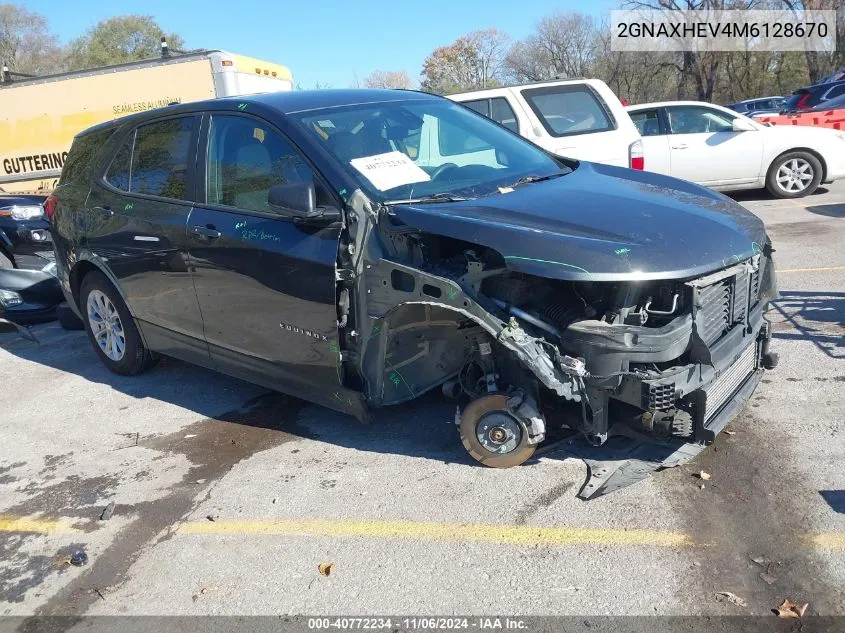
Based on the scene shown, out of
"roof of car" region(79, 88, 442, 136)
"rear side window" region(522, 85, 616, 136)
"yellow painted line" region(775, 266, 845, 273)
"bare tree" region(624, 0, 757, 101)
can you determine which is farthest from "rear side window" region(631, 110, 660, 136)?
"bare tree" region(624, 0, 757, 101)

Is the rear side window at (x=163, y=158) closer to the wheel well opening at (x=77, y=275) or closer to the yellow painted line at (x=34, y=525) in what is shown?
the wheel well opening at (x=77, y=275)

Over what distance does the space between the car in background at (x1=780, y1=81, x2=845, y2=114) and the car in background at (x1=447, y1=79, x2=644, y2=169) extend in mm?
9964

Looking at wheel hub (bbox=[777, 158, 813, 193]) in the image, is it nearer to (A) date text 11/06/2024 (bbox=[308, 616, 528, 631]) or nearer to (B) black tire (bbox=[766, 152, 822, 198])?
(B) black tire (bbox=[766, 152, 822, 198])

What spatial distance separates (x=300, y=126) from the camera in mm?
3939

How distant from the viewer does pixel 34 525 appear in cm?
369

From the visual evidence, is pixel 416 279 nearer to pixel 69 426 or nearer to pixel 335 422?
pixel 335 422

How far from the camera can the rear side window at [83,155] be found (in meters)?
5.44

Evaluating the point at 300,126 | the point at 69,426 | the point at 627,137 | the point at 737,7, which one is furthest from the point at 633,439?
the point at 737,7

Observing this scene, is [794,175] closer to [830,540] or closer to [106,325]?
[830,540]

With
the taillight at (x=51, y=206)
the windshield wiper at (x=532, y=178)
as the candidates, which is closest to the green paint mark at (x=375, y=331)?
the windshield wiper at (x=532, y=178)

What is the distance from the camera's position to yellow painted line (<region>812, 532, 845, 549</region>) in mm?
2887

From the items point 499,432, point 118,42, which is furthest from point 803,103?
point 118,42

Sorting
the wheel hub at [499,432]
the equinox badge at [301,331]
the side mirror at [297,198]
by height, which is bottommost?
the wheel hub at [499,432]

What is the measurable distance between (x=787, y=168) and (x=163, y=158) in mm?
9605
